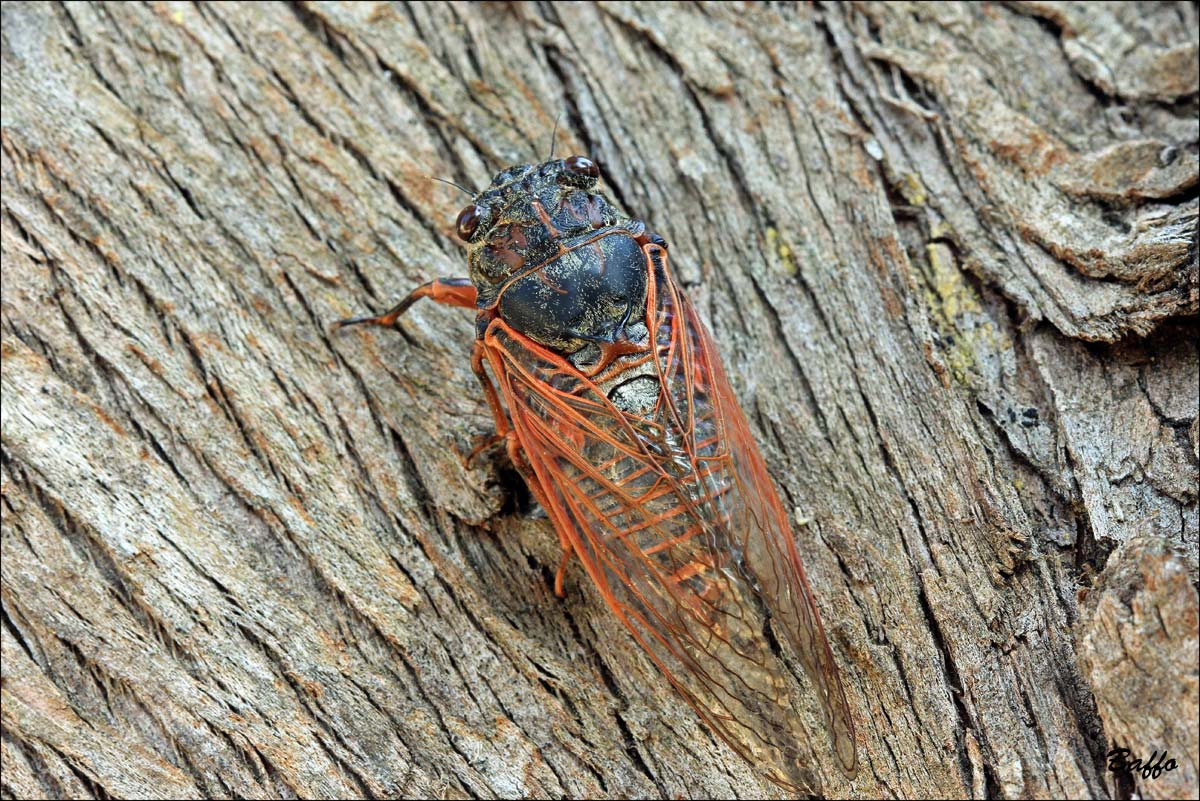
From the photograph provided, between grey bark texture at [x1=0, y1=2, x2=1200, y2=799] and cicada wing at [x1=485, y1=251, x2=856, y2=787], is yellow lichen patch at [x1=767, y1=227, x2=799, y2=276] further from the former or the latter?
cicada wing at [x1=485, y1=251, x2=856, y2=787]

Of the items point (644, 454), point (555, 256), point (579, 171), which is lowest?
point (644, 454)

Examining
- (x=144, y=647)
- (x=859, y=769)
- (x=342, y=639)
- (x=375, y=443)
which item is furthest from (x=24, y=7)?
(x=859, y=769)

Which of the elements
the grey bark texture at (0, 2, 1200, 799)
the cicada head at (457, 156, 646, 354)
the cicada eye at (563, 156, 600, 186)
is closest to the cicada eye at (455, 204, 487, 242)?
the cicada head at (457, 156, 646, 354)

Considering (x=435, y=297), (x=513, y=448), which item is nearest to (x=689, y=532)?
(x=513, y=448)

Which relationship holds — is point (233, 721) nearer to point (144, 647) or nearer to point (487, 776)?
point (144, 647)

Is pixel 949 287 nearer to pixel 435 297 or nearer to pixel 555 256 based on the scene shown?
pixel 555 256

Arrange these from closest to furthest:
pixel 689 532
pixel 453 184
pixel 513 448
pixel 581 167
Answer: pixel 689 532
pixel 513 448
pixel 581 167
pixel 453 184
